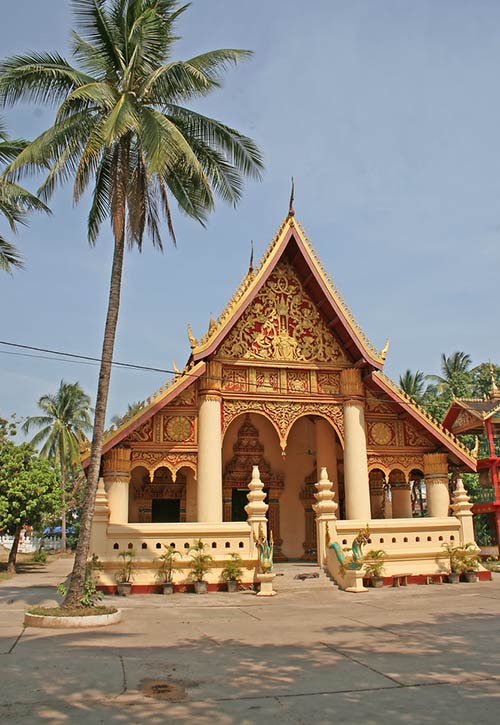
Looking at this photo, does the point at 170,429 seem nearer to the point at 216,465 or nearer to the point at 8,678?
the point at 216,465

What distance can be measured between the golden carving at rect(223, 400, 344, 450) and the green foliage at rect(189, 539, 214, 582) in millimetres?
3343

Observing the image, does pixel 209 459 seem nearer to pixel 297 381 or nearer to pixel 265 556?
pixel 265 556

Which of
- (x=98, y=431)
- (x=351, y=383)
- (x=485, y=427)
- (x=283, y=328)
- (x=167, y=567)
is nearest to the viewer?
(x=98, y=431)

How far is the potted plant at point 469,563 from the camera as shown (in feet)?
50.0

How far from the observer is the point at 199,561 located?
44.5 feet

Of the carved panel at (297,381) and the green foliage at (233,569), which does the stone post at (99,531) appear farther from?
the carved panel at (297,381)

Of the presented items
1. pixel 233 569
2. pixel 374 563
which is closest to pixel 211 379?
pixel 233 569

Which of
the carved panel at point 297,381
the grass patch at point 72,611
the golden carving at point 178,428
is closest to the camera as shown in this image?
the grass patch at point 72,611

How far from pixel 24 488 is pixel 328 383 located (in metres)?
13.4

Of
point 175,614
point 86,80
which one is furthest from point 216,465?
point 86,80

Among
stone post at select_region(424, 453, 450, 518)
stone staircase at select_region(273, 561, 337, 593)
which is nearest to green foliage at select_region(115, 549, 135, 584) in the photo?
stone staircase at select_region(273, 561, 337, 593)

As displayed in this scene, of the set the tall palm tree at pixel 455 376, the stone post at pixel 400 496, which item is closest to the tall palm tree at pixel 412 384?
the tall palm tree at pixel 455 376

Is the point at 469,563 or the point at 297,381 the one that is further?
the point at 297,381

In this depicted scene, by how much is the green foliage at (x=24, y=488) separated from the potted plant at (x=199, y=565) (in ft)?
41.3
